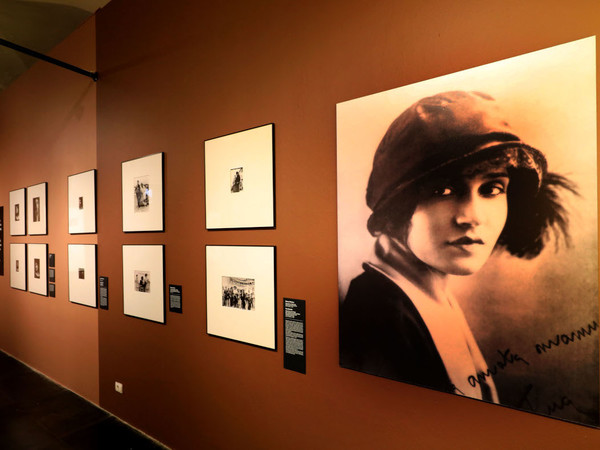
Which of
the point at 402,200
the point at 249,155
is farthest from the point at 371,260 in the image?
the point at 249,155

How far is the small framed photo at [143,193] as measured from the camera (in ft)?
9.55

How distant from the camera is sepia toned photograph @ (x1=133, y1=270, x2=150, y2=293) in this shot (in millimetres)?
3045

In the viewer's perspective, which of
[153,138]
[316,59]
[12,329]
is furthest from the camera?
[12,329]

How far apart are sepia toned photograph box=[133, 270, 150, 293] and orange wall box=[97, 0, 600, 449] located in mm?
295

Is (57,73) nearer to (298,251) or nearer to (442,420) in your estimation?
(298,251)

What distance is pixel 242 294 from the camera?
233 centimetres

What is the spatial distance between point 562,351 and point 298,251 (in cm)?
127

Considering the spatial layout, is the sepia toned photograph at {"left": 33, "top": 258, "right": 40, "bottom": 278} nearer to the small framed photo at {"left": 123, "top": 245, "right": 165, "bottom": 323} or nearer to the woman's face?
the small framed photo at {"left": 123, "top": 245, "right": 165, "bottom": 323}

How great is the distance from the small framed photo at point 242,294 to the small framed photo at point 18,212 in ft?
12.7

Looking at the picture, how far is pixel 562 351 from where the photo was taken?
127 centimetres

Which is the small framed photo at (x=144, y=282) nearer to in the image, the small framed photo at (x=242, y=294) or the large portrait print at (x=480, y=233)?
the small framed photo at (x=242, y=294)

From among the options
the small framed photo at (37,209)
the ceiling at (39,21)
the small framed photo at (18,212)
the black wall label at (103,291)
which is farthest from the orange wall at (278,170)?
the small framed photo at (18,212)

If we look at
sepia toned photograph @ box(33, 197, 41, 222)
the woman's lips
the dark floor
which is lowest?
the dark floor
